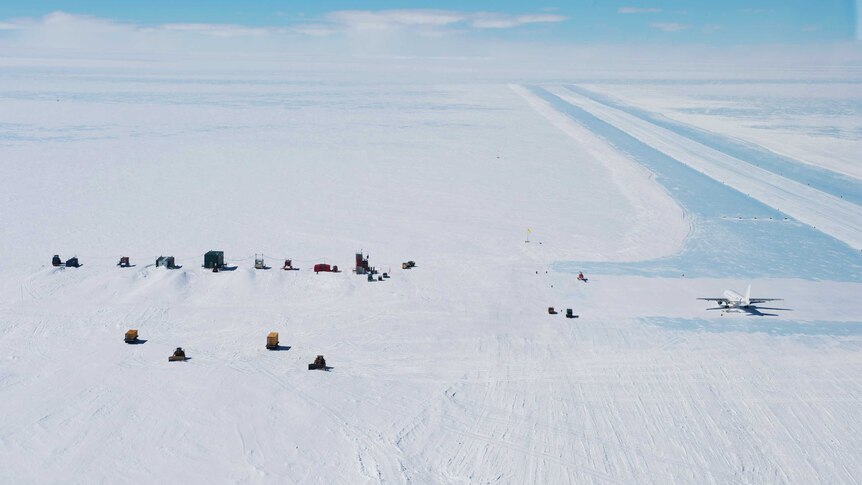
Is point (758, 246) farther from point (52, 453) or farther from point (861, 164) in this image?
point (52, 453)

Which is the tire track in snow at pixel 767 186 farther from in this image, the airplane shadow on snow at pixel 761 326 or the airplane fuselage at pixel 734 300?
the airplane fuselage at pixel 734 300

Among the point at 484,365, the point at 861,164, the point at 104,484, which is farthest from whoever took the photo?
the point at 861,164

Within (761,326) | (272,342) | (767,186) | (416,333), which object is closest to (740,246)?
(761,326)

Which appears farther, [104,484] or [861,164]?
[861,164]

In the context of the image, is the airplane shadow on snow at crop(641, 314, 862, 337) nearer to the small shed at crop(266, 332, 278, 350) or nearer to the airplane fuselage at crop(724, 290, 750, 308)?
the airplane fuselage at crop(724, 290, 750, 308)

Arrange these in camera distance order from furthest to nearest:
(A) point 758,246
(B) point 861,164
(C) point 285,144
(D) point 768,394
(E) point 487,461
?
1. (C) point 285,144
2. (B) point 861,164
3. (A) point 758,246
4. (D) point 768,394
5. (E) point 487,461

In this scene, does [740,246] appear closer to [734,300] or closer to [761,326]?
[734,300]

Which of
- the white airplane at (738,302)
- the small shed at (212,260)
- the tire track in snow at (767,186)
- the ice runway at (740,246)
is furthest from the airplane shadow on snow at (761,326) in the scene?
the small shed at (212,260)

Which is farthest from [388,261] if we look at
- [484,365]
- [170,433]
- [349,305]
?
[170,433]
